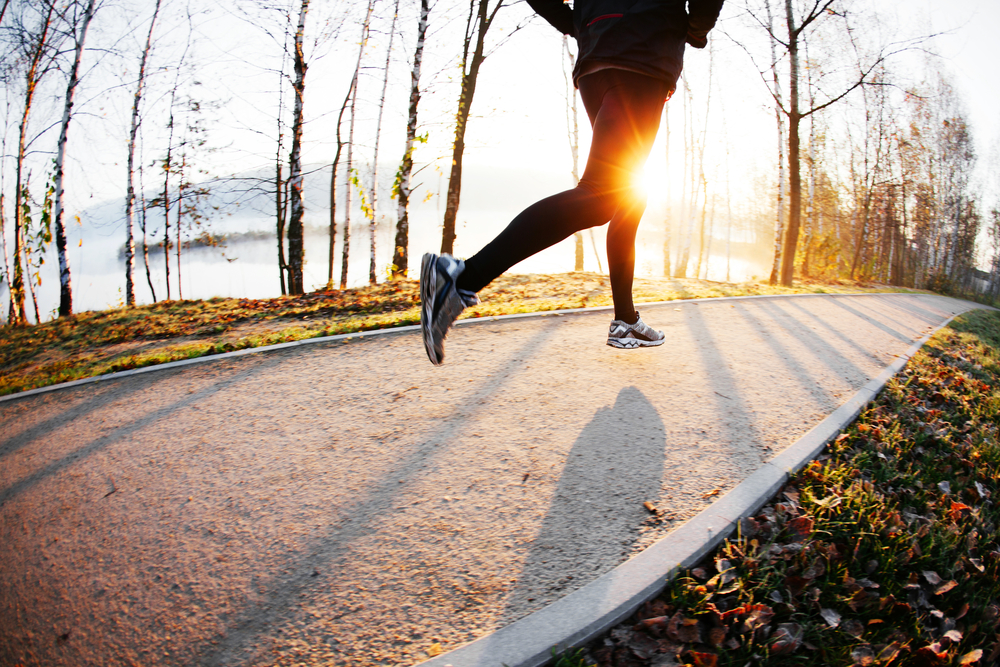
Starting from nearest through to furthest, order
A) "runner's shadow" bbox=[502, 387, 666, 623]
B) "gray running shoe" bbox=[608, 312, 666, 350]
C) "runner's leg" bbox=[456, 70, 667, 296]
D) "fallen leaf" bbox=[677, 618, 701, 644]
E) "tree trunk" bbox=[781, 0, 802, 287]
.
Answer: "fallen leaf" bbox=[677, 618, 701, 644] < "runner's shadow" bbox=[502, 387, 666, 623] < "runner's leg" bbox=[456, 70, 667, 296] < "gray running shoe" bbox=[608, 312, 666, 350] < "tree trunk" bbox=[781, 0, 802, 287]

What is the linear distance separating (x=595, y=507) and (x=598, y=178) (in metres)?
1.31

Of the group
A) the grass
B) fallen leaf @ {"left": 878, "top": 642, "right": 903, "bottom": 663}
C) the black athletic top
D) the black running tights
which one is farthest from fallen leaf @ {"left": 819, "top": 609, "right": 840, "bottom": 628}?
the black athletic top

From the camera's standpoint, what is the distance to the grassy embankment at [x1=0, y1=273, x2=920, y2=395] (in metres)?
4.16

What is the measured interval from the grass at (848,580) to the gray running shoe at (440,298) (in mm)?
1182

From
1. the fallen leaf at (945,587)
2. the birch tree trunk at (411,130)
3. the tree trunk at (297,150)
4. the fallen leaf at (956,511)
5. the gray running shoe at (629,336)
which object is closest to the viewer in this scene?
the fallen leaf at (945,587)

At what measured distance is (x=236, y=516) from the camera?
153 cm

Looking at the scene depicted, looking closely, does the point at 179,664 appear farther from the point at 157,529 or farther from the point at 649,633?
the point at 649,633

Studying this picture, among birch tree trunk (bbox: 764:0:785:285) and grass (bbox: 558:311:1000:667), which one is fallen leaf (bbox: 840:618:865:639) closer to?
grass (bbox: 558:311:1000:667)

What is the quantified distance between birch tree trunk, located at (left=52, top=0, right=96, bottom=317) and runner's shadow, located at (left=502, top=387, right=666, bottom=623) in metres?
18.0

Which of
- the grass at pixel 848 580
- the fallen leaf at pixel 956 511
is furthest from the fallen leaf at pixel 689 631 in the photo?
the fallen leaf at pixel 956 511

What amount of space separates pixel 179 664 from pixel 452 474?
91 centimetres

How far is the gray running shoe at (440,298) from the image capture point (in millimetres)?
1854

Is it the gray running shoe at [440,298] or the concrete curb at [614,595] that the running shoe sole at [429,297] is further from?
the concrete curb at [614,595]

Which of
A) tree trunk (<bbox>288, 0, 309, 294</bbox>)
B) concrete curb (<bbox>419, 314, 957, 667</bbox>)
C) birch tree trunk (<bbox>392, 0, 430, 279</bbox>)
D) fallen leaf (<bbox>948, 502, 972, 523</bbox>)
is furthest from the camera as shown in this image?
tree trunk (<bbox>288, 0, 309, 294</bbox>)
